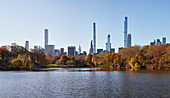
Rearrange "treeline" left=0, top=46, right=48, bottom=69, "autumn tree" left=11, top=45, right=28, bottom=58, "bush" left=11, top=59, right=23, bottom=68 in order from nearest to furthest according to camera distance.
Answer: "bush" left=11, top=59, right=23, bottom=68
"treeline" left=0, top=46, right=48, bottom=69
"autumn tree" left=11, top=45, right=28, bottom=58

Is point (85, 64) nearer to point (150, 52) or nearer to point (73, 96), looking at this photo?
point (150, 52)

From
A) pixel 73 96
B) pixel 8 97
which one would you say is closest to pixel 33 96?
pixel 8 97

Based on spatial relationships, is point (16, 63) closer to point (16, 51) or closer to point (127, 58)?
point (16, 51)

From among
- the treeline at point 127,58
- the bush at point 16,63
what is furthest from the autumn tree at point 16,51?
the bush at point 16,63

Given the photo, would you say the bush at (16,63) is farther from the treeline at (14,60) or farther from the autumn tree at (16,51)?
the autumn tree at (16,51)

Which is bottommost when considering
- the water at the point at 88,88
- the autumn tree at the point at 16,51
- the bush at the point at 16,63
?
the water at the point at 88,88

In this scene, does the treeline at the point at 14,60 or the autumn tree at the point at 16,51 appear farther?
the autumn tree at the point at 16,51

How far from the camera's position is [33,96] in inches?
841

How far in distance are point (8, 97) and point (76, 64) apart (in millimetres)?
113655

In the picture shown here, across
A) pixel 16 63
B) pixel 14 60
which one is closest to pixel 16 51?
pixel 14 60

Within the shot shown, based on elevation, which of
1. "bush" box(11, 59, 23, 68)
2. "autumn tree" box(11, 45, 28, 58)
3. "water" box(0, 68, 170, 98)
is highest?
"autumn tree" box(11, 45, 28, 58)

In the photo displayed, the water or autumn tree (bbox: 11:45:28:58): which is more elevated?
autumn tree (bbox: 11:45:28:58)

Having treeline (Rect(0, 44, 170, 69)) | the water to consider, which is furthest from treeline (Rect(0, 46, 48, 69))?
the water

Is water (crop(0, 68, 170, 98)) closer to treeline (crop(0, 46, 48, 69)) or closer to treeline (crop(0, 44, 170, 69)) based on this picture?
treeline (crop(0, 44, 170, 69))
